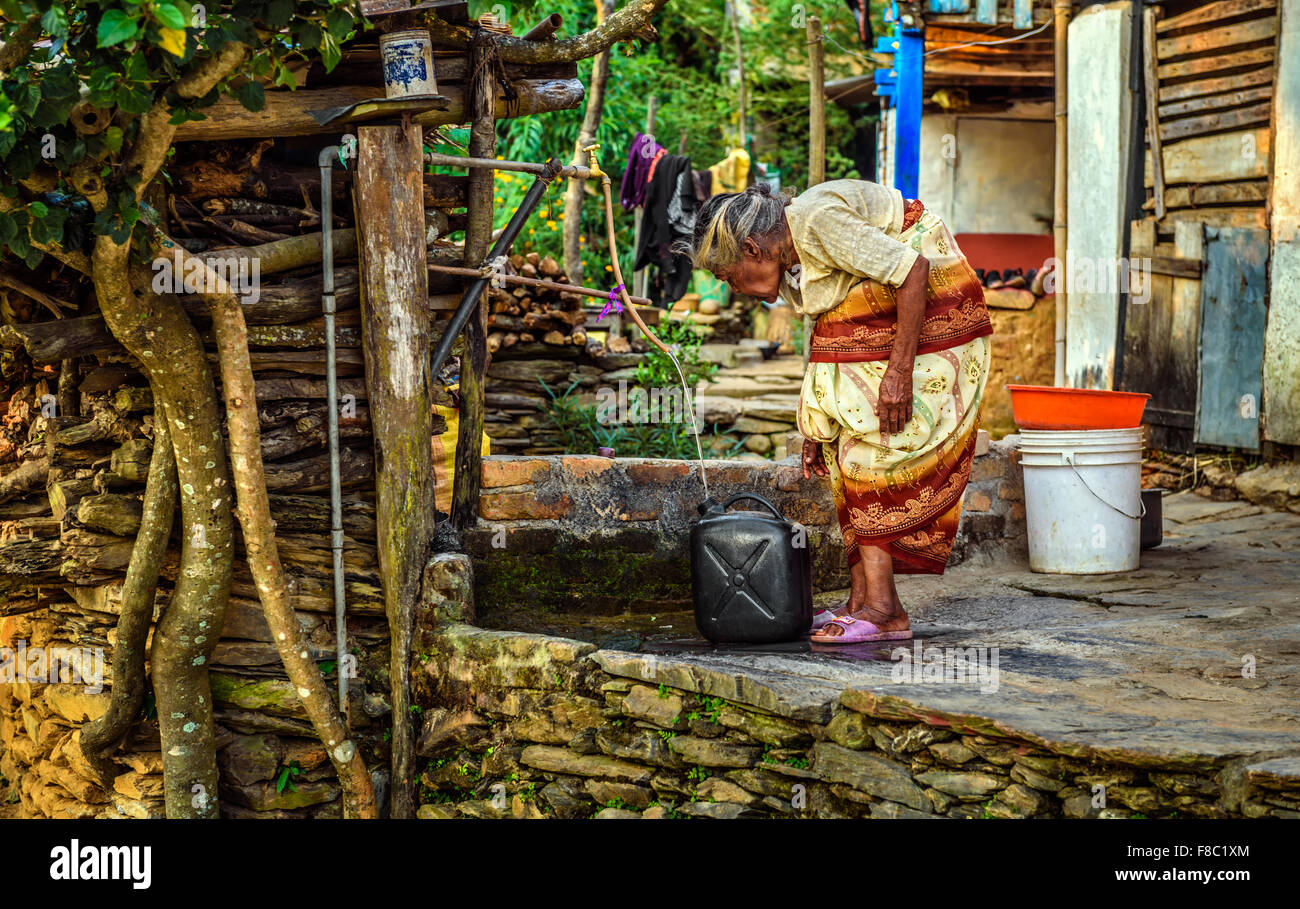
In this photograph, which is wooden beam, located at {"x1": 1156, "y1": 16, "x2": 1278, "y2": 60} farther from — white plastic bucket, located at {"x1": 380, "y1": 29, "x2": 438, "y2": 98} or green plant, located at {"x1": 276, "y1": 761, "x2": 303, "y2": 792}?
green plant, located at {"x1": 276, "y1": 761, "x2": 303, "y2": 792}

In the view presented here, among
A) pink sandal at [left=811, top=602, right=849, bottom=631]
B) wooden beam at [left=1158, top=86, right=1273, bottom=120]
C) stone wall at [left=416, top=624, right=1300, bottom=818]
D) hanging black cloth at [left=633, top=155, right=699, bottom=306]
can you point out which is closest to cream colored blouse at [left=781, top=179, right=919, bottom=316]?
pink sandal at [left=811, top=602, right=849, bottom=631]

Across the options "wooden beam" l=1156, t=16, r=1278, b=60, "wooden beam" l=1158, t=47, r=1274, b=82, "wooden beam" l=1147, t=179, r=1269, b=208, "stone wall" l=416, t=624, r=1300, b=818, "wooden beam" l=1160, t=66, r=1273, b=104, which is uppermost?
"wooden beam" l=1156, t=16, r=1278, b=60

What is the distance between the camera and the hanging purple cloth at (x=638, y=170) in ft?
32.3

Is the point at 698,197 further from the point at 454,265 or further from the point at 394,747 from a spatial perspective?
the point at 394,747

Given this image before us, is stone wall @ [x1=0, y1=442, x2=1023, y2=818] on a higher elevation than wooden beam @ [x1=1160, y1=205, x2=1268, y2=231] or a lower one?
lower

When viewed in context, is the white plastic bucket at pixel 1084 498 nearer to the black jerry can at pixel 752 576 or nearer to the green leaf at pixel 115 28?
the black jerry can at pixel 752 576

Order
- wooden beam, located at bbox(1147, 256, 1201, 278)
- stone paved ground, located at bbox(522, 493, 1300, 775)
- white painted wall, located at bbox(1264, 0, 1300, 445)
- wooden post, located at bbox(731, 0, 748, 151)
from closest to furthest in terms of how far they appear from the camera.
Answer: stone paved ground, located at bbox(522, 493, 1300, 775)
white painted wall, located at bbox(1264, 0, 1300, 445)
wooden beam, located at bbox(1147, 256, 1201, 278)
wooden post, located at bbox(731, 0, 748, 151)

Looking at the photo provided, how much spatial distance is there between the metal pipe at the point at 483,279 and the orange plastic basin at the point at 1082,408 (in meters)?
2.08

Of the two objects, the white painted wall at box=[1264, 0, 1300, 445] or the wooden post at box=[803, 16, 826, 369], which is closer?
the white painted wall at box=[1264, 0, 1300, 445]

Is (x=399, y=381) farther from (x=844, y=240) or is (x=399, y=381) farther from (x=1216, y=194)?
(x=1216, y=194)

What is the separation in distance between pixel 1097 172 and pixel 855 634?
5.38 m

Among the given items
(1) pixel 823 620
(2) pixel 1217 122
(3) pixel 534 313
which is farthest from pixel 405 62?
(2) pixel 1217 122

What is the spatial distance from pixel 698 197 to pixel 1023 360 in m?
2.88

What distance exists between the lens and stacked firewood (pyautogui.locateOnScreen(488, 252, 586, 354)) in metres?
8.40
